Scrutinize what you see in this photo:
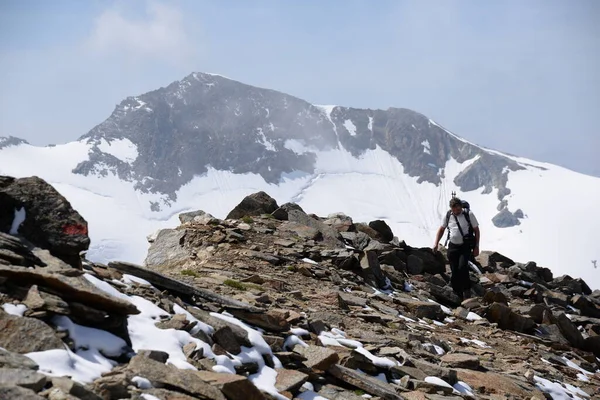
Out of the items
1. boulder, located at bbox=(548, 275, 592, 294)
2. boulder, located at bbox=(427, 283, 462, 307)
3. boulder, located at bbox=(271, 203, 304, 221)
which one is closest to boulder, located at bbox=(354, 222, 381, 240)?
boulder, located at bbox=(271, 203, 304, 221)

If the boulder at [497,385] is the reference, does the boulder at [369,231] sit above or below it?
above

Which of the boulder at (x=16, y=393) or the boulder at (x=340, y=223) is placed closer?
the boulder at (x=16, y=393)

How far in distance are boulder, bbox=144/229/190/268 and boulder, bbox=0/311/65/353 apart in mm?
11386

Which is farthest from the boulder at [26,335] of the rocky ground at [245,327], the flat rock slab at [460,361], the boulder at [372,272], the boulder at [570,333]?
the boulder at [570,333]

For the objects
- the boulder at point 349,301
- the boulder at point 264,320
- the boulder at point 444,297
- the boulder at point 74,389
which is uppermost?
the boulder at point 444,297

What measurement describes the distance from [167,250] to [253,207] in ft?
19.3

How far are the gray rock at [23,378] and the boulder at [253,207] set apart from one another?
721 inches

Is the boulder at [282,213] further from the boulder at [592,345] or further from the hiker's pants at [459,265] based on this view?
the boulder at [592,345]

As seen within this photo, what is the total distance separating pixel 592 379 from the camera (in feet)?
47.4

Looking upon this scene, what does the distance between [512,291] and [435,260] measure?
318cm

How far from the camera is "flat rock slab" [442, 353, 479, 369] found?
1168 cm

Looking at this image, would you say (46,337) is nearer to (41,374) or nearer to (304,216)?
(41,374)

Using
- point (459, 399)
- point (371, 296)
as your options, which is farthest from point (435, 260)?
point (459, 399)

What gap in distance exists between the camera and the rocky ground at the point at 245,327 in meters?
6.58
